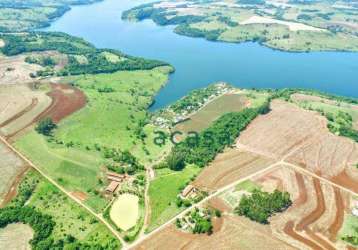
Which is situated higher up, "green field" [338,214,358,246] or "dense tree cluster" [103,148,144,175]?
"dense tree cluster" [103,148,144,175]

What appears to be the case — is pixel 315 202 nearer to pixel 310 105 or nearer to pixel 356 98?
pixel 310 105

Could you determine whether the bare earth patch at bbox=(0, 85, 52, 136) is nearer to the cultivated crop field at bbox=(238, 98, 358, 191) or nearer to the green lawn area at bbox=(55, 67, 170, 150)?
the green lawn area at bbox=(55, 67, 170, 150)

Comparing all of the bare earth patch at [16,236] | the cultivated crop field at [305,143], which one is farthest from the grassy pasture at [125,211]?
the cultivated crop field at [305,143]

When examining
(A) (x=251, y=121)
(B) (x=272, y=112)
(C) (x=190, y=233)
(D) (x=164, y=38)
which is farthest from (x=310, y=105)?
(D) (x=164, y=38)

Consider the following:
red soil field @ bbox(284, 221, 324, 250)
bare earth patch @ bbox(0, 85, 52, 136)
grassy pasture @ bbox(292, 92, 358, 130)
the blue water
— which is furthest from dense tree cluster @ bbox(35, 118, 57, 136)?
grassy pasture @ bbox(292, 92, 358, 130)

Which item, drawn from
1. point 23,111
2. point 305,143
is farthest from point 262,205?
point 23,111

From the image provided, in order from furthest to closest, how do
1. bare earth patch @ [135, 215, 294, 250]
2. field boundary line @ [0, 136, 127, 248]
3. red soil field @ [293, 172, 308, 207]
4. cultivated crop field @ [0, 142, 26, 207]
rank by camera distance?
cultivated crop field @ [0, 142, 26, 207]
red soil field @ [293, 172, 308, 207]
field boundary line @ [0, 136, 127, 248]
bare earth patch @ [135, 215, 294, 250]

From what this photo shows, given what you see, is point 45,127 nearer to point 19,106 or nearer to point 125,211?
point 19,106
